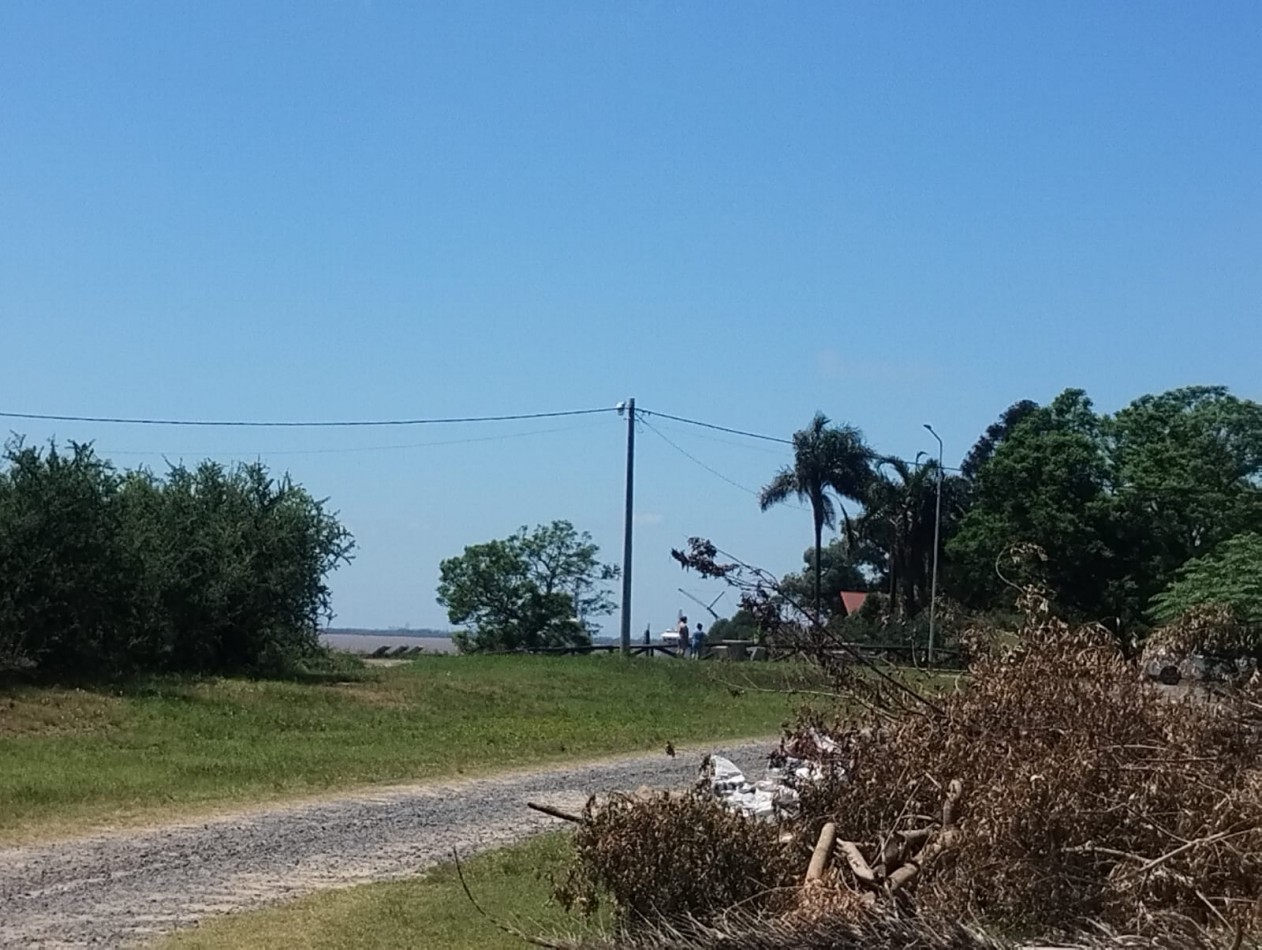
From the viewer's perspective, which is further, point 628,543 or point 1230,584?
point 628,543

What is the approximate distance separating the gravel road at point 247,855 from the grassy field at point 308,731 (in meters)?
0.96

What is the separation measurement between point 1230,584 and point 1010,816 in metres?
15.9

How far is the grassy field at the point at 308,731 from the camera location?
51.8ft

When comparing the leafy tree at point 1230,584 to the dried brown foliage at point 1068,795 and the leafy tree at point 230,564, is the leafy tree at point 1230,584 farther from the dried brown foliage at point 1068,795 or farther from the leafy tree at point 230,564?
the leafy tree at point 230,564

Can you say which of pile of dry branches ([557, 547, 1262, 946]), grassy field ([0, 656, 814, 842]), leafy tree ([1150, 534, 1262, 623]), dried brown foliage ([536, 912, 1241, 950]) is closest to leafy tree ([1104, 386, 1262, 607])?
leafy tree ([1150, 534, 1262, 623])

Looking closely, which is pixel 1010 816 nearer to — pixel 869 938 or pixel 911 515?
pixel 869 938

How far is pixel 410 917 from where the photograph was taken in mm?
9781

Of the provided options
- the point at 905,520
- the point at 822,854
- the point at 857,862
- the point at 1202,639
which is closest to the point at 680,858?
the point at 822,854

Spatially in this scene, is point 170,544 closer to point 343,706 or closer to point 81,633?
point 81,633

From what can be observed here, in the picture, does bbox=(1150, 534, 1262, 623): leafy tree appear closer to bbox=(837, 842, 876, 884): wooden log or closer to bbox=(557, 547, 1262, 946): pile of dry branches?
bbox=(557, 547, 1262, 946): pile of dry branches

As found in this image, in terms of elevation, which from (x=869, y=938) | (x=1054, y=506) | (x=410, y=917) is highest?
(x=1054, y=506)

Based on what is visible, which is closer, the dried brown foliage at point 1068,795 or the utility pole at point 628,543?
the dried brown foliage at point 1068,795

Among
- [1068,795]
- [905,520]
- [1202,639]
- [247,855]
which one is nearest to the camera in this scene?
[1068,795]

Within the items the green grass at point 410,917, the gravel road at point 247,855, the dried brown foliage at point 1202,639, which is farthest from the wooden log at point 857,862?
the gravel road at point 247,855
